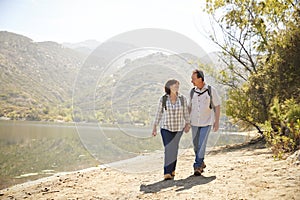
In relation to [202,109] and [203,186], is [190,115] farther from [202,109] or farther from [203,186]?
[203,186]

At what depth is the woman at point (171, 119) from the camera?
23.4ft

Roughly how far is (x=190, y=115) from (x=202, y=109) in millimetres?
399

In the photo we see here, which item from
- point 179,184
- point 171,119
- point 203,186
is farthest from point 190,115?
point 203,186

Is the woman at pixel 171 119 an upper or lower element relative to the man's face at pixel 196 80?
lower

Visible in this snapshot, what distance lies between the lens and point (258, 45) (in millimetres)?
15766

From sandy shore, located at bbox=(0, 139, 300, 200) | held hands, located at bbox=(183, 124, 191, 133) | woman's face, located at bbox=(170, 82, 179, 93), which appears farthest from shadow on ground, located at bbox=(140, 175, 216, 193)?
woman's face, located at bbox=(170, 82, 179, 93)

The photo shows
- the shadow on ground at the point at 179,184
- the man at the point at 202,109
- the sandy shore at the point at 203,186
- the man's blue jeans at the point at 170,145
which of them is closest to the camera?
the sandy shore at the point at 203,186

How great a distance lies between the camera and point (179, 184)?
6605 mm

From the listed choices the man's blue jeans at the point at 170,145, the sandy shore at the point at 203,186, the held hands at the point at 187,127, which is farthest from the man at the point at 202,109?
the sandy shore at the point at 203,186

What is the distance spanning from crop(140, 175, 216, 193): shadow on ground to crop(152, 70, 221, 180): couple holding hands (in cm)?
32

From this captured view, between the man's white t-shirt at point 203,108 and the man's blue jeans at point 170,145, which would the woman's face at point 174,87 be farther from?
the man's blue jeans at point 170,145

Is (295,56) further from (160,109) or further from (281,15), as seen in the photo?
(160,109)

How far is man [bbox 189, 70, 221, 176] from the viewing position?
278 inches

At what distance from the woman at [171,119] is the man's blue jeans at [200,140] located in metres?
0.26
